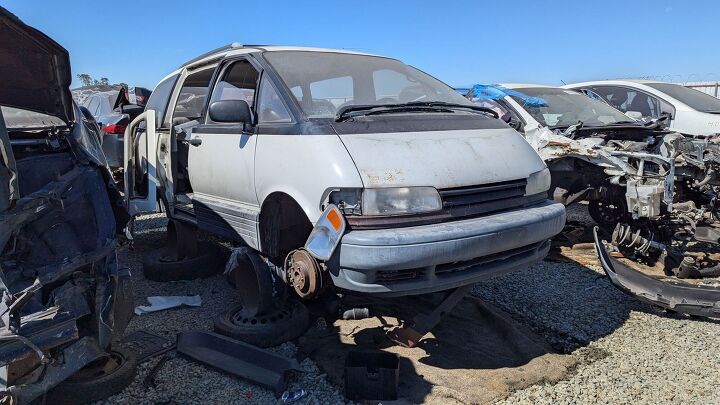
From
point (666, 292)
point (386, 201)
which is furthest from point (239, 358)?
point (666, 292)

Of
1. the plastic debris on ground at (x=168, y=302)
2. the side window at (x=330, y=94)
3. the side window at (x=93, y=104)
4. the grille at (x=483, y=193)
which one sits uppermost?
the side window at (x=93, y=104)

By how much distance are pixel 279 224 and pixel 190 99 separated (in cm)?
226

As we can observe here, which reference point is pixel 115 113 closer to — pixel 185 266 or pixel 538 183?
pixel 185 266

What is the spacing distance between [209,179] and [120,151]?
3309mm

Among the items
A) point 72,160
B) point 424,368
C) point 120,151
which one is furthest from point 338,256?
point 120,151

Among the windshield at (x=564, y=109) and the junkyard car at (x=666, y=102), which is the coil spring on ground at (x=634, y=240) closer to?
the windshield at (x=564, y=109)

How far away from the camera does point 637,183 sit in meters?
5.11

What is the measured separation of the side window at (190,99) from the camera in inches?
196

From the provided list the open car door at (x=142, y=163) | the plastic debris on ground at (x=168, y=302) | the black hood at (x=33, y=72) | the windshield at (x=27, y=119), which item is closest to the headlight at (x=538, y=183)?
the plastic debris on ground at (x=168, y=302)

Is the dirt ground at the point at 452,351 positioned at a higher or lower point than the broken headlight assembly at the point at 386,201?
lower

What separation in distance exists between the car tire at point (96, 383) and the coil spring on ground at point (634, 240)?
15.8ft

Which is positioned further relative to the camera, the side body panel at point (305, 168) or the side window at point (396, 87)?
the side window at point (396, 87)

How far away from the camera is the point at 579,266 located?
17.2ft

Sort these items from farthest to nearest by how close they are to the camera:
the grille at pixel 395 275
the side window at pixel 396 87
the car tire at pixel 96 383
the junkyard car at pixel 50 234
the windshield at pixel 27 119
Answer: the side window at pixel 396 87
the windshield at pixel 27 119
the grille at pixel 395 275
the car tire at pixel 96 383
the junkyard car at pixel 50 234
